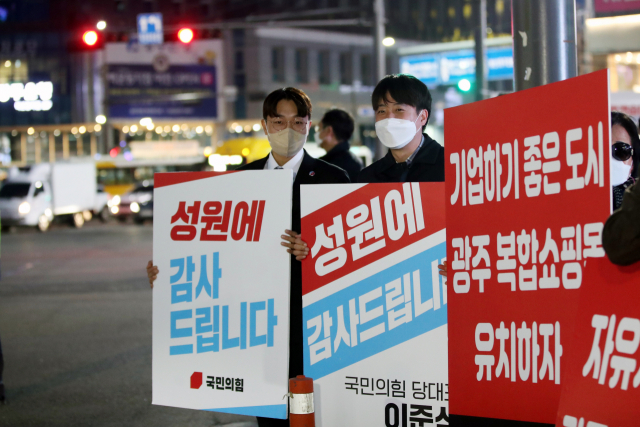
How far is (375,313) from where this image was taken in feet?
10.4

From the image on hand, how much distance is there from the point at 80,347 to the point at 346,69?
175ft

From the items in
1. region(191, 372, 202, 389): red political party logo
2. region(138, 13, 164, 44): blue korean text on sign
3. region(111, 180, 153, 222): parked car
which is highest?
region(138, 13, 164, 44): blue korean text on sign

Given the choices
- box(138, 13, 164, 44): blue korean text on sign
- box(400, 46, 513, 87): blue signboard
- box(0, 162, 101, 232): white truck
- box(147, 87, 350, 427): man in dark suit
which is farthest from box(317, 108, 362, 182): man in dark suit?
box(0, 162, 101, 232): white truck

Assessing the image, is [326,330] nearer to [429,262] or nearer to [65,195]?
[429,262]

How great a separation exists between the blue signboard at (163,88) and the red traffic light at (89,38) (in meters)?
36.4

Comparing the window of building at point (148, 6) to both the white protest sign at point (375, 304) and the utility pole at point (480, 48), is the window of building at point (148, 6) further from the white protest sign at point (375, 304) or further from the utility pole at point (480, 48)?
the white protest sign at point (375, 304)

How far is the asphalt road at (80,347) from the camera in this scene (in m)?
5.29

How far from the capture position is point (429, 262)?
309cm

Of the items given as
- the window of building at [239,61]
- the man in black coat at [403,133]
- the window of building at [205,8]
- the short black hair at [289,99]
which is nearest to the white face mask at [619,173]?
the man in black coat at [403,133]

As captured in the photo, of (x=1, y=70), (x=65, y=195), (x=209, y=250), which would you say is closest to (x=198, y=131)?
(x=1, y=70)

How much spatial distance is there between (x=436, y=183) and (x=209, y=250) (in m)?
1.15

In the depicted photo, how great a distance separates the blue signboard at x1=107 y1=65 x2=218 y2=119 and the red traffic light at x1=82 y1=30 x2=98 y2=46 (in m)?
36.4

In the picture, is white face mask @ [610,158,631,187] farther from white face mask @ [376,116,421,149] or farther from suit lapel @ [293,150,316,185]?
suit lapel @ [293,150,316,185]

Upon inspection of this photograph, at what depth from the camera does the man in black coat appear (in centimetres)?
350
